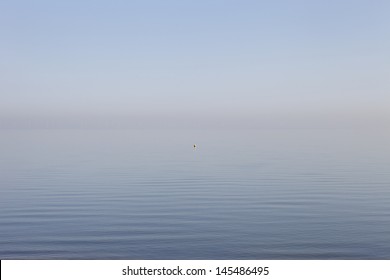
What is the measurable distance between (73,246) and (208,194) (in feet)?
58.0

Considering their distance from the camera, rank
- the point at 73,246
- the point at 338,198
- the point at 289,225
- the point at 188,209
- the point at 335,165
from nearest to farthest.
Result: the point at 73,246, the point at 289,225, the point at 188,209, the point at 338,198, the point at 335,165

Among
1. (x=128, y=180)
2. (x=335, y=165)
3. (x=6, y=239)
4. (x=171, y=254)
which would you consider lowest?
(x=171, y=254)

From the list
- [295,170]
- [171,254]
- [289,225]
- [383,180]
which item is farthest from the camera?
[295,170]

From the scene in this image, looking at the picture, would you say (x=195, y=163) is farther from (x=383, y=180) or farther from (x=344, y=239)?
(x=344, y=239)

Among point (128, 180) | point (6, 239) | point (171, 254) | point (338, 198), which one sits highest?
point (128, 180)

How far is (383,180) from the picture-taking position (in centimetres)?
4981

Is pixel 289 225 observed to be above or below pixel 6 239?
above

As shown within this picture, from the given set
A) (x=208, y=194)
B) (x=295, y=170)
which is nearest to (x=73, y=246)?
(x=208, y=194)

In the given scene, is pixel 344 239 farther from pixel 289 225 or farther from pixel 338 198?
pixel 338 198

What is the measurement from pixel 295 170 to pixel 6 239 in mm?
36998

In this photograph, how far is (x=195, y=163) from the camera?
225 ft

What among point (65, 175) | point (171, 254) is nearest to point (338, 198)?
point (171, 254)

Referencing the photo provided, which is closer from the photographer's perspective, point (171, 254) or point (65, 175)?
point (171, 254)

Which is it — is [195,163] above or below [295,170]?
above
